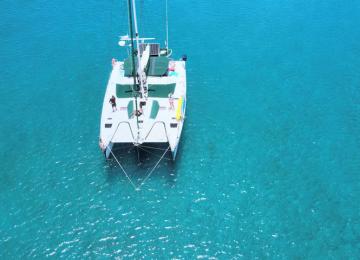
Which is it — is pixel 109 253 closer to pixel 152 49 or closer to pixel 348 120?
pixel 152 49

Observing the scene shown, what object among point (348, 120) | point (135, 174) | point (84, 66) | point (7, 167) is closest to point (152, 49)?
point (84, 66)

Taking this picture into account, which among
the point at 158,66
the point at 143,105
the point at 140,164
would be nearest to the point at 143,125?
the point at 143,105

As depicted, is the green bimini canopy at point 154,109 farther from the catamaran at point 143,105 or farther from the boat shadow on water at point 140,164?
the boat shadow on water at point 140,164

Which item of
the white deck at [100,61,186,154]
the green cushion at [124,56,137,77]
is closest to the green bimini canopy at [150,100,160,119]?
the white deck at [100,61,186,154]

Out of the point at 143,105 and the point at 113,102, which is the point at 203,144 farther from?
the point at 113,102

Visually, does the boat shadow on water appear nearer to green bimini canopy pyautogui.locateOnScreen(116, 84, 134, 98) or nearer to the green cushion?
green bimini canopy pyautogui.locateOnScreen(116, 84, 134, 98)

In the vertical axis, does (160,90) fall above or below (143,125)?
above

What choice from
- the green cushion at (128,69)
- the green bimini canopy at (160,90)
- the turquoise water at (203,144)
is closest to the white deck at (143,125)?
the green bimini canopy at (160,90)
